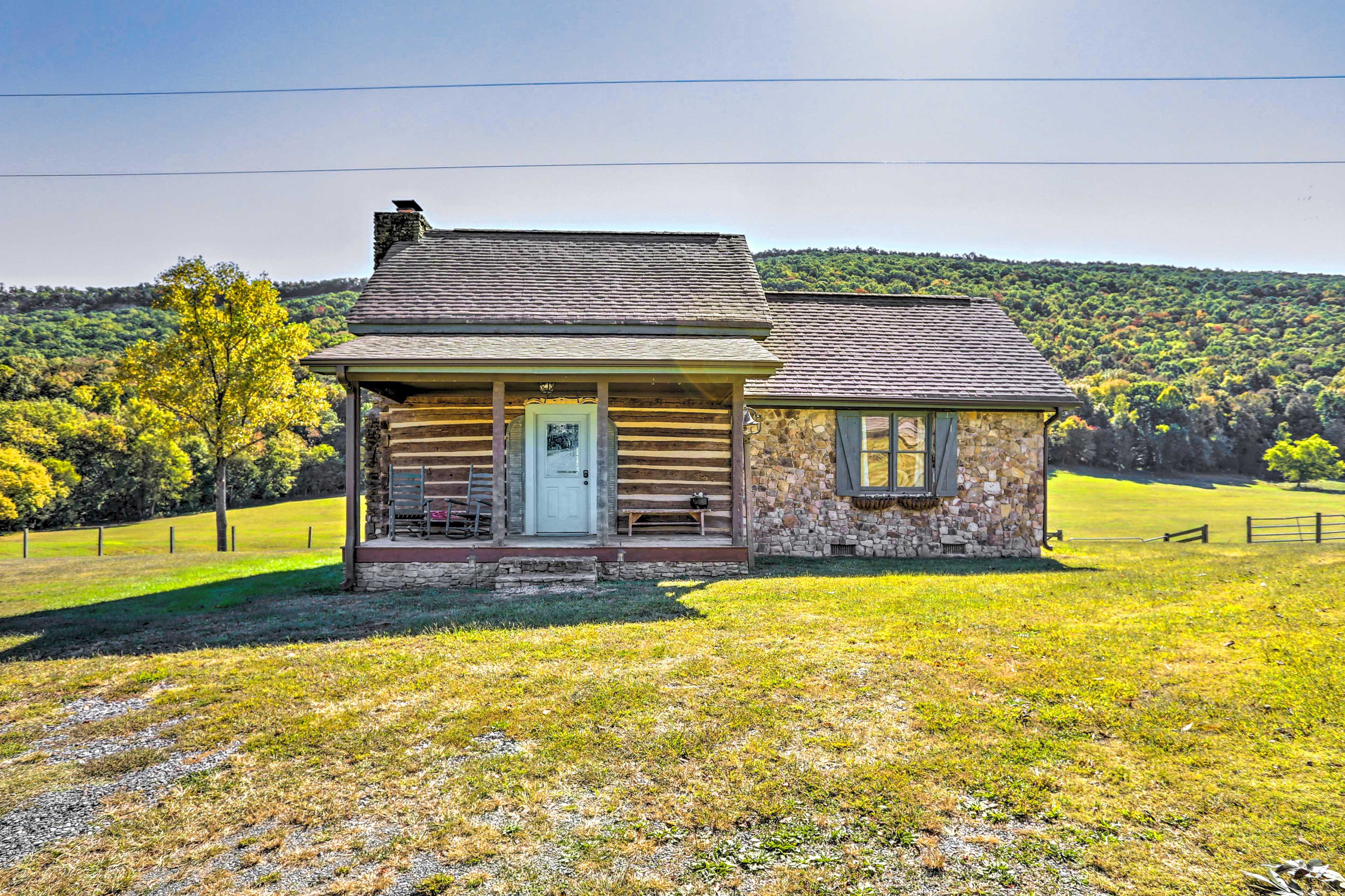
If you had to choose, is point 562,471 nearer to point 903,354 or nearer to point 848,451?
point 848,451

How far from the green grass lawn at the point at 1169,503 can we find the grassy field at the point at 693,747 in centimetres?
2004

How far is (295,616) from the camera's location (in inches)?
313

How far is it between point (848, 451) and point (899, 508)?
1455mm

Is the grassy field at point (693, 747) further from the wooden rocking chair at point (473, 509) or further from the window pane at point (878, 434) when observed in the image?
the window pane at point (878, 434)

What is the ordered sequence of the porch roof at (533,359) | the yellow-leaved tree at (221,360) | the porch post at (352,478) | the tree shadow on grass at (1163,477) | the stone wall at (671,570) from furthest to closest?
1. the tree shadow on grass at (1163,477)
2. the yellow-leaved tree at (221,360)
3. the stone wall at (671,570)
4. the porch post at (352,478)
5. the porch roof at (533,359)

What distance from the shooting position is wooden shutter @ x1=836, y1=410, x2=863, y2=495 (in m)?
13.2

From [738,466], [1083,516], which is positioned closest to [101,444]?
[738,466]

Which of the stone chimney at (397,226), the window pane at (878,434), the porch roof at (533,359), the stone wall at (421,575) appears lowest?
the stone wall at (421,575)

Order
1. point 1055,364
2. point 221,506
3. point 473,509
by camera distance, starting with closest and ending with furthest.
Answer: point 473,509 < point 221,506 < point 1055,364

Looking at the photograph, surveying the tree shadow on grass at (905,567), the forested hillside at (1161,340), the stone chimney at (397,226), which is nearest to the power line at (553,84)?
the stone chimney at (397,226)

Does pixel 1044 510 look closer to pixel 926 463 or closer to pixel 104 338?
pixel 926 463

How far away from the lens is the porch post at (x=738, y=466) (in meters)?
10.3

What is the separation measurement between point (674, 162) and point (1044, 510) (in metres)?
11.2

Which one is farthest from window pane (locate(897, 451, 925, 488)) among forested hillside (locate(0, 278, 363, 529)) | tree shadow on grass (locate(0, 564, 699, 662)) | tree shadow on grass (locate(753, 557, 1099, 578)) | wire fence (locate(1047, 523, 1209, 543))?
forested hillside (locate(0, 278, 363, 529))
